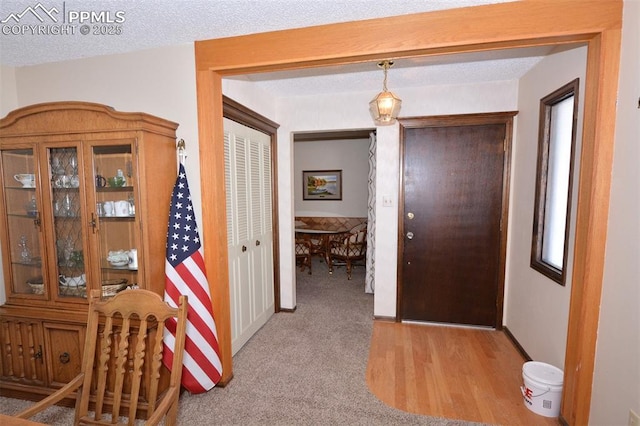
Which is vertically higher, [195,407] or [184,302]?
[184,302]

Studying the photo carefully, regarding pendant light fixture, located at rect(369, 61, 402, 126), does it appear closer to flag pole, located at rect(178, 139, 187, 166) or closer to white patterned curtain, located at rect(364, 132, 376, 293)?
flag pole, located at rect(178, 139, 187, 166)

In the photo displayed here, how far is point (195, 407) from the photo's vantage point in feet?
7.26

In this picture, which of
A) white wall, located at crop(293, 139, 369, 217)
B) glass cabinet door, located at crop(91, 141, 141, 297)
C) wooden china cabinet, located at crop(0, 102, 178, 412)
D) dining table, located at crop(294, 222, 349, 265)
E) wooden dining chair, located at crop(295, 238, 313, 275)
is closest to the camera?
wooden china cabinet, located at crop(0, 102, 178, 412)

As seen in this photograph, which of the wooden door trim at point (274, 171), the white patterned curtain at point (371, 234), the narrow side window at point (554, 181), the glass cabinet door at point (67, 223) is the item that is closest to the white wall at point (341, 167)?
the white patterned curtain at point (371, 234)

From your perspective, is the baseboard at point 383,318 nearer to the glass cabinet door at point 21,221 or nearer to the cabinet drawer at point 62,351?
the cabinet drawer at point 62,351

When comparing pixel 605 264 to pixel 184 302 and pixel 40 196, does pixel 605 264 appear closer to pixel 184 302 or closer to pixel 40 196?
pixel 184 302

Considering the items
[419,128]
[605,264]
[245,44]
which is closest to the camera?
[605,264]

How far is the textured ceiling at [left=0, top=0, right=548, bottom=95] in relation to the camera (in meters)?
1.78

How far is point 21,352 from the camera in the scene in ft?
7.55

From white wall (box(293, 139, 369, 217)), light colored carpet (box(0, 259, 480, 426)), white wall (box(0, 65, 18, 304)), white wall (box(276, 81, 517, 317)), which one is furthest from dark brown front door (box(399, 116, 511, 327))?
white wall (box(0, 65, 18, 304))

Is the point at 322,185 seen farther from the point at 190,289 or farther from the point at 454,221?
the point at 190,289

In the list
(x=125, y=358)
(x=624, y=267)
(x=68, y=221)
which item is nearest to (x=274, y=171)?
(x=68, y=221)

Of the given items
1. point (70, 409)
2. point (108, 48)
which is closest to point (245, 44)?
point (108, 48)

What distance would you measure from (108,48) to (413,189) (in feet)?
9.89
